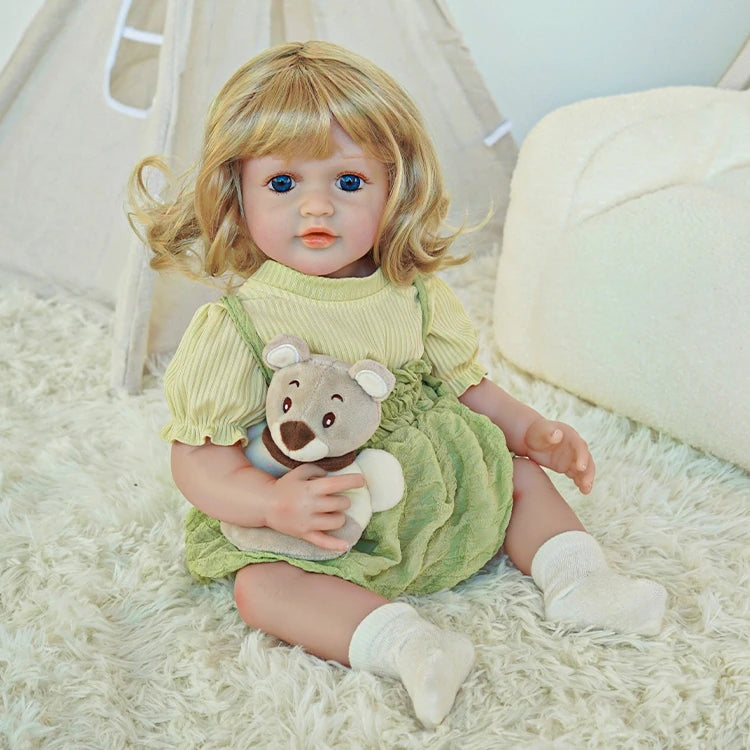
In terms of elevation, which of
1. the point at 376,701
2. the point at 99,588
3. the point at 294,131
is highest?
the point at 294,131

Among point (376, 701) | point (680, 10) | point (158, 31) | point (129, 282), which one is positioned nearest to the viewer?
point (376, 701)

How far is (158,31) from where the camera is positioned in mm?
1569

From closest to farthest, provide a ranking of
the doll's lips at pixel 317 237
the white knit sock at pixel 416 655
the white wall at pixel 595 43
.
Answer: the white knit sock at pixel 416 655
the doll's lips at pixel 317 237
the white wall at pixel 595 43

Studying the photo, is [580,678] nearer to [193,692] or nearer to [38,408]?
[193,692]

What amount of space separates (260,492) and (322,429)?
8 cm

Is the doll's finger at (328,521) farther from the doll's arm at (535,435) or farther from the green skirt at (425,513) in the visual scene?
the doll's arm at (535,435)

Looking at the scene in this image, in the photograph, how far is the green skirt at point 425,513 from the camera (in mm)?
935

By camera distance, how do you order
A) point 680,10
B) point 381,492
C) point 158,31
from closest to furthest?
point 381,492 < point 158,31 < point 680,10

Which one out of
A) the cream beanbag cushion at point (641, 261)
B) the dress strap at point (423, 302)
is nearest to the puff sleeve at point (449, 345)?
the dress strap at point (423, 302)

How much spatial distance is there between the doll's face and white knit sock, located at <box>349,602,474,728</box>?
35cm

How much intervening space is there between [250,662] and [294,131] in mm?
495

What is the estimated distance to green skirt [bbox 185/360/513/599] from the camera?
3.07 ft

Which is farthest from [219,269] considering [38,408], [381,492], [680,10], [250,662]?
[680,10]

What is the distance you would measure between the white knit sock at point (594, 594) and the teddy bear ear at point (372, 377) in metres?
0.26
